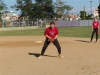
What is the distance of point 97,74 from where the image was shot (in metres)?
7.63

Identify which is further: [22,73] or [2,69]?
[2,69]

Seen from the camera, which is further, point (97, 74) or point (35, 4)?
point (35, 4)

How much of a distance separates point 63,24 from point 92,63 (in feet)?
202

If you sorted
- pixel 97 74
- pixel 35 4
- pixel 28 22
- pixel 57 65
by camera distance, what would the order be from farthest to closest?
pixel 35 4 < pixel 28 22 < pixel 57 65 < pixel 97 74

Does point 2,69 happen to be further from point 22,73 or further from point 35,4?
point 35,4

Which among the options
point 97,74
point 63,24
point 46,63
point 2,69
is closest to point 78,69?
point 97,74

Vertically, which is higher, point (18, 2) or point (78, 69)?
point (18, 2)

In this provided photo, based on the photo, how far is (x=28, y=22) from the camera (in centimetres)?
6047

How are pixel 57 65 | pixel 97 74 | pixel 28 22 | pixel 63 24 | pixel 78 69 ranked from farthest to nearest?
1. pixel 63 24
2. pixel 28 22
3. pixel 57 65
4. pixel 78 69
5. pixel 97 74

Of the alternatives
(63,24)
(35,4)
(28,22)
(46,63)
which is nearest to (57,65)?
(46,63)

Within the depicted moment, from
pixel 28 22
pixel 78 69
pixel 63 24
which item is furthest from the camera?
pixel 63 24

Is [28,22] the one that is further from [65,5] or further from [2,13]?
[65,5]

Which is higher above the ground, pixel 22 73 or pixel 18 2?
pixel 18 2

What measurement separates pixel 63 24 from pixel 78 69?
2465 inches
